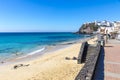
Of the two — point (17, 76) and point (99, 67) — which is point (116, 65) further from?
point (17, 76)

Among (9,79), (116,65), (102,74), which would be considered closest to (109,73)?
(102,74)

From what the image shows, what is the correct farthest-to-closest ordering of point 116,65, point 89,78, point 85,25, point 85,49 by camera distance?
point 85,25
point 85,49
point 116,65
point 89,78

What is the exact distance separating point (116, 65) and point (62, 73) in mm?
2963

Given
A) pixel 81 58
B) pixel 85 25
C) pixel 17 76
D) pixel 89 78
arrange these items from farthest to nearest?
pixel 85 25 < pixel 81 58 < pixel 17 76 < pixel 89 78

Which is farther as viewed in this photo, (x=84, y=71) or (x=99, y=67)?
(x=99, y=67)

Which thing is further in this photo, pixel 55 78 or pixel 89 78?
pixel 55 78

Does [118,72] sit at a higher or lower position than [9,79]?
higher

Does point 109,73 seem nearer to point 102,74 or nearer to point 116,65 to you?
point 102,74

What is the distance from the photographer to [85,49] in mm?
14867

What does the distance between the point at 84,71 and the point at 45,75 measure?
444 centimetres

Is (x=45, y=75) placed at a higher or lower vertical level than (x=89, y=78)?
lower

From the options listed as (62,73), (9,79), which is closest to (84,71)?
(62,73)

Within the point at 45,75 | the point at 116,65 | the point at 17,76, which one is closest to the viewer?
the point at 116,65

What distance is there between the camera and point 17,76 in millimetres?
12047
